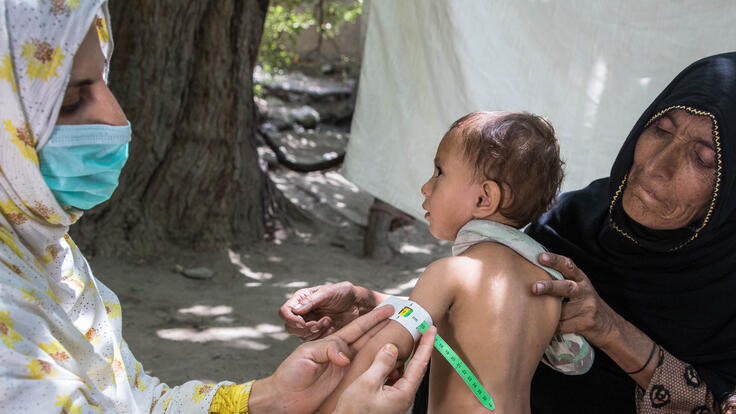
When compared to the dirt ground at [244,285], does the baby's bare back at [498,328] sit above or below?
above

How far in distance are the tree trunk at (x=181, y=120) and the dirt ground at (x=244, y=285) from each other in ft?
0.80

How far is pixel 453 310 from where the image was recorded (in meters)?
1.92

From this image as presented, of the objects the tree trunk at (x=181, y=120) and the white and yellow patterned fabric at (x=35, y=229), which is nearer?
the white and yellow patterned fabric at (x=35, y=229)

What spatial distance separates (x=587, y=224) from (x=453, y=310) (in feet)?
2.32

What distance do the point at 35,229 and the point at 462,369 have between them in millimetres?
1065

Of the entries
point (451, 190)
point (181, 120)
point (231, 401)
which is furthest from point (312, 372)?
point (181, 120)

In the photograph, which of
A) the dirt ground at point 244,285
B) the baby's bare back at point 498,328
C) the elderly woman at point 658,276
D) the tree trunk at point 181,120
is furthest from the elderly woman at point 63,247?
the tree trunk at point 181,120

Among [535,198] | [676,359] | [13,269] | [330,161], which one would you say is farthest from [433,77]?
[330,161]

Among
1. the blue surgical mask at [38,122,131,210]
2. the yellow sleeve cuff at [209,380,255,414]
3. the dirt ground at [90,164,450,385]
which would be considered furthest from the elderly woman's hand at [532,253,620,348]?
the dirt ground at [90,164,450,385]

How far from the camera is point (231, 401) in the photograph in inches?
73.7

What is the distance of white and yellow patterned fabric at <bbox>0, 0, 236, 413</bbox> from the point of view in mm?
1280

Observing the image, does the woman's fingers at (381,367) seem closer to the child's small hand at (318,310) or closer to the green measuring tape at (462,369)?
the green measuring tape at (462,369)

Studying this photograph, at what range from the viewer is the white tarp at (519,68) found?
3.11 meters

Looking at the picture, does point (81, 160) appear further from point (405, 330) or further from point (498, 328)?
point (498, 328)
